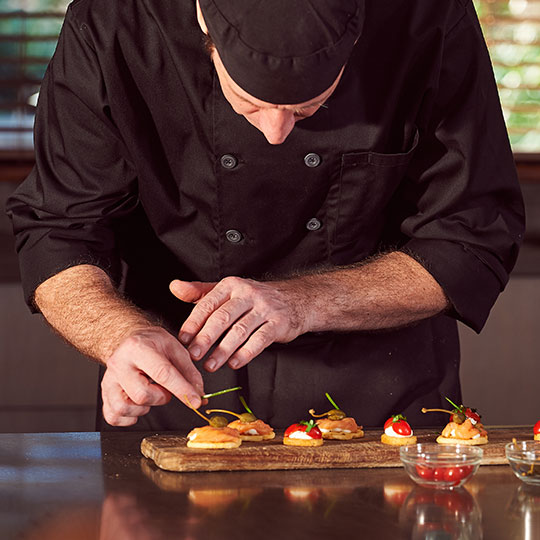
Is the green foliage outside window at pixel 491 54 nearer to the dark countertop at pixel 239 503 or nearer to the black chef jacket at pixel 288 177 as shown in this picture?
the black chef jacket at pixel 288 177

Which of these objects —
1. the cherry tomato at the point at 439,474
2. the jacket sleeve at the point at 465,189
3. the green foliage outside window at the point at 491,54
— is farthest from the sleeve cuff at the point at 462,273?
the green foliage outside window at the point at 491,54

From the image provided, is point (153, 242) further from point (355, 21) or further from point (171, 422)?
point (355, 21)

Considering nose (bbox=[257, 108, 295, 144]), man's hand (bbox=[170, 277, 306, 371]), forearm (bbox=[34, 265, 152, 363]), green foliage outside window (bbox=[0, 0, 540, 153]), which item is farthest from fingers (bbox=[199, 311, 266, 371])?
green foliage outside window (bbox=[0, 0, 540, 153])

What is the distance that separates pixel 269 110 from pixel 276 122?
2 cm

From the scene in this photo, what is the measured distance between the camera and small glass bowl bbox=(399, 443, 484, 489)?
1568mm

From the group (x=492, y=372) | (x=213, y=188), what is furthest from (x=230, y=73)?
(x=492, y=372)

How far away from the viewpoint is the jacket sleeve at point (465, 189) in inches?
85.9

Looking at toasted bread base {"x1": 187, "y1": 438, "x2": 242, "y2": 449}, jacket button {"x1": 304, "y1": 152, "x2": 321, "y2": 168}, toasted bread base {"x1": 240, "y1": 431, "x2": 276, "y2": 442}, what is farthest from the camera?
jacket button {"x1": 304, "y1": 152, "x2": 321, "y2": 168}

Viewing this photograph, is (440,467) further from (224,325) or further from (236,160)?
(236,160)

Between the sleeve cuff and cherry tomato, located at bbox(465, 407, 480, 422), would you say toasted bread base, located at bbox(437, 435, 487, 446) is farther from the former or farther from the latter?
the sleeve cuff

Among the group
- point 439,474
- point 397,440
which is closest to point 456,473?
point 439,474

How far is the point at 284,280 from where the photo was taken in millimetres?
2172

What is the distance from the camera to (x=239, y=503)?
150cm

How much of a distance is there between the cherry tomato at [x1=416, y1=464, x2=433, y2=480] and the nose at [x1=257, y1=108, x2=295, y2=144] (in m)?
0.62
